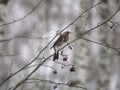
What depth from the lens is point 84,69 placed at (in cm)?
363

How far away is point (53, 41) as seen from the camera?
278 centimetres

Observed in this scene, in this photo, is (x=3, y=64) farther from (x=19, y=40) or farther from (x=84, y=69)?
(x=84, y=69)

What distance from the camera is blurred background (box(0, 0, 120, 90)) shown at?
2625mm

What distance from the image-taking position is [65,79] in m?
3.23

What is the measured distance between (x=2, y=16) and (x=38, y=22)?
1.27 feet

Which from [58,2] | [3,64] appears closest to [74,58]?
[58,2]

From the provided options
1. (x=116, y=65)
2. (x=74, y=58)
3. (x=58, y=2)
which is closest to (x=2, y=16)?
(x=58, y=2)

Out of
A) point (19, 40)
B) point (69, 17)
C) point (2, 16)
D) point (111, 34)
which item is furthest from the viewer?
point (111, 34)

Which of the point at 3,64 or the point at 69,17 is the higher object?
the point at 69,17

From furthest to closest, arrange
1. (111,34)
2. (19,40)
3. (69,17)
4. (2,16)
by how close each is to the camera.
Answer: (111,34), (69,17), (19,40), (2,16)

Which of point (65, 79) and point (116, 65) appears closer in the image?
point (65, 79)

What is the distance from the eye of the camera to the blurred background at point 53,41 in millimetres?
2625

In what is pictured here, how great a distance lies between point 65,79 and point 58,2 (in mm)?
597

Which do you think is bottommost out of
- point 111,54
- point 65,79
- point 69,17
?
point 65,79
